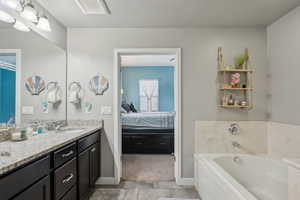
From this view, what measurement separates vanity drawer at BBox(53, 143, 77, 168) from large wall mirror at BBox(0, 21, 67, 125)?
0.64 m

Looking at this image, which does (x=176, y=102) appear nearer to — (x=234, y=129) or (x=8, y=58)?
(x=234, y=129)

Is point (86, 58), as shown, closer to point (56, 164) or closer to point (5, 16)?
point (5, 16)

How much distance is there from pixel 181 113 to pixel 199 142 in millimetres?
508

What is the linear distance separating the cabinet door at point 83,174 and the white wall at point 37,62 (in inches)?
28.9

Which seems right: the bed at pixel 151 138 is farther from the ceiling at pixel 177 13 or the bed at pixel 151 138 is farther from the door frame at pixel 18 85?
the door frame at pixel 18 85

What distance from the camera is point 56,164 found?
166 cm

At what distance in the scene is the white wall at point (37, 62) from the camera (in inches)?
78.5

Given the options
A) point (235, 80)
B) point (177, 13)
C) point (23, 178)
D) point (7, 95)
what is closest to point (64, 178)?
point (23, 178)

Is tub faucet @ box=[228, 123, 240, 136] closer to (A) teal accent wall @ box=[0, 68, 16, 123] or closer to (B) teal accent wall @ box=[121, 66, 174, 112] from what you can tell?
(A) teal accent wall @ box=[0, 68, 16, 123]

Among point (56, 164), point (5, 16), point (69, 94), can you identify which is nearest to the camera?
point (56, 164)

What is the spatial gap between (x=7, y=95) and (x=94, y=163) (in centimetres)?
133

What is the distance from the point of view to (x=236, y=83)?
283cm

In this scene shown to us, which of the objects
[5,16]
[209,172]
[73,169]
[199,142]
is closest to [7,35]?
[5,16]

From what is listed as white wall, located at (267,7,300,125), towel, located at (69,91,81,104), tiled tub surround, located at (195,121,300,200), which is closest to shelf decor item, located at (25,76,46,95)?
towel, located at (69,91,81,104)
